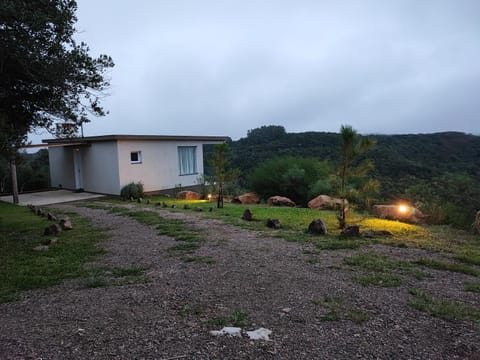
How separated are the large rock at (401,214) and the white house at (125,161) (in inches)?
412

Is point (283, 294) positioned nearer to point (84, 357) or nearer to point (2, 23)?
point (84, 357)

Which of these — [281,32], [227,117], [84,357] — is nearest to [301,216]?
[84,357]

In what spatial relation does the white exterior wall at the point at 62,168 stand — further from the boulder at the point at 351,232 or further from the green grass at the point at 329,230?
the boulder at the point at 351,232

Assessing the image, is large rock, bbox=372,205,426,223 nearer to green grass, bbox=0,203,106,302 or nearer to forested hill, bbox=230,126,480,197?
forested hill, bbox=230,126,480,197

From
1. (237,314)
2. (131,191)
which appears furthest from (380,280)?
(131,191)

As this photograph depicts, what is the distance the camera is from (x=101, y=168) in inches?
594

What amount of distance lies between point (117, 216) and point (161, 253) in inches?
179

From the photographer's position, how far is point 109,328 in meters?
2.66

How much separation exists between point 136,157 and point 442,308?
1406cm

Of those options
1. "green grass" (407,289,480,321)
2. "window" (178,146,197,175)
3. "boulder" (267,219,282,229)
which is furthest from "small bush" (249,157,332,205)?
"green grass" (407,289,480,321)

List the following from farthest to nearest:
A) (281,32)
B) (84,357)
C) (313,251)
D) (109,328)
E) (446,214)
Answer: (281,32), (446,214), (313,251), (109,328), (84,357)

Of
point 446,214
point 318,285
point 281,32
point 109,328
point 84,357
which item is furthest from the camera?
point 281,32

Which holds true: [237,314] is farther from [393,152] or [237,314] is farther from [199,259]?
[393,152]

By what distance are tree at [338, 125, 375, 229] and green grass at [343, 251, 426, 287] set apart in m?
2.42
